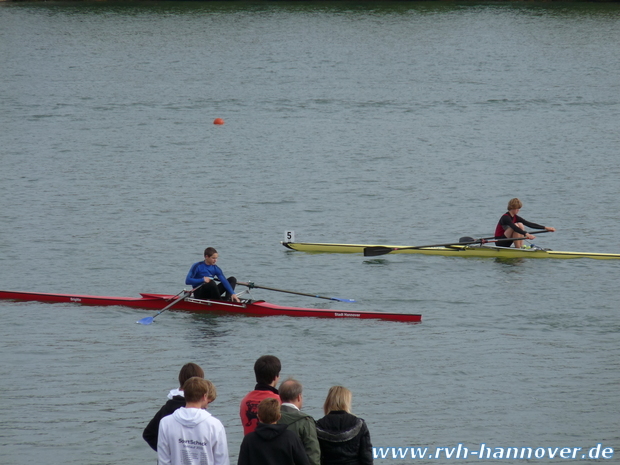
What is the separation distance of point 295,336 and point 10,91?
3382 centimetres

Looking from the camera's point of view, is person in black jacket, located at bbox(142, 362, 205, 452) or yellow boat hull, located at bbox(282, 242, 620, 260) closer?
person in black jacket, located at bbox(142, 362, 205, 452)

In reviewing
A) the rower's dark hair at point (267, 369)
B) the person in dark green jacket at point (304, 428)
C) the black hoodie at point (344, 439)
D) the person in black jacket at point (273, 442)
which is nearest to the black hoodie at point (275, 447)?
the person in black jacket at point (273, 442)

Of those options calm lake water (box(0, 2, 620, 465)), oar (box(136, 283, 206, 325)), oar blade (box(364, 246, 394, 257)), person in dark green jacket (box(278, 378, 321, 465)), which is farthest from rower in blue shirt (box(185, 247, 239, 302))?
person in dark green jacket (box(278, 378, 321, 465))

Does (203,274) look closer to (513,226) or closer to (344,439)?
(513,226)

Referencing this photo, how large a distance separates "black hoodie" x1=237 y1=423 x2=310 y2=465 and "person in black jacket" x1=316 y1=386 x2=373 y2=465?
395 millimetres

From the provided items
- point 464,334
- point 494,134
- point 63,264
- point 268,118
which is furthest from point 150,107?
point 464,334

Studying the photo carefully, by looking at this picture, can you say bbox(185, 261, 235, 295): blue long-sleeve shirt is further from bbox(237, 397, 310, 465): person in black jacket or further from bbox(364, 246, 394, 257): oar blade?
bbox(237, 397, 310, 465): person in black jacket

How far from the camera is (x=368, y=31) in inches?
2199

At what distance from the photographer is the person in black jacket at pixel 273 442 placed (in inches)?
250

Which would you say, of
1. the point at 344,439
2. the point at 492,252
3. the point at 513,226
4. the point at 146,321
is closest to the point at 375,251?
the point at 492,252

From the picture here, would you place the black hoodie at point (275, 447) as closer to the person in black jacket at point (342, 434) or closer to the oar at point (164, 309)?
the person in black jacket at point (342, 434)

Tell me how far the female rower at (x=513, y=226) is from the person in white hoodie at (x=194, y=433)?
13.7 m

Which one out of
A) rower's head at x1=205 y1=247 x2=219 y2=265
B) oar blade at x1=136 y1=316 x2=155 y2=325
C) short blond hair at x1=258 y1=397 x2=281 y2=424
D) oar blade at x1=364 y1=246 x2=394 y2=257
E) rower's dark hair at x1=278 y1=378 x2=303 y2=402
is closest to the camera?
short blond hair at x1=258 y1=397 x2=281 y2=424

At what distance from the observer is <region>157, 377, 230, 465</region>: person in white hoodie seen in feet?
21.1
